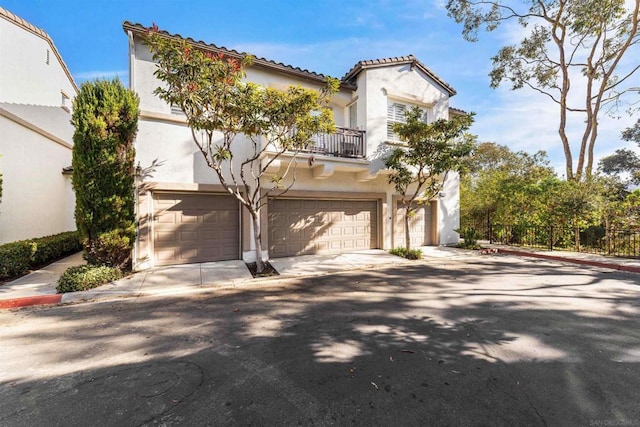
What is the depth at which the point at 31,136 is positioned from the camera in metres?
10.0

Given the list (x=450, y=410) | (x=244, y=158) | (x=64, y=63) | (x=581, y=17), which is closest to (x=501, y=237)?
(x=581, y=17)

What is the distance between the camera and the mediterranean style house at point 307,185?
321 inches

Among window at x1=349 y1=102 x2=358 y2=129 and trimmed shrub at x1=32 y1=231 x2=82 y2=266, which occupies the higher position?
window at x1=349 y1=102 x2=358 y2=129

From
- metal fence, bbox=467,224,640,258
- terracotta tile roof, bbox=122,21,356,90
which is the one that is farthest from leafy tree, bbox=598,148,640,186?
terracotta tile roof, bbox=122,21,356,90

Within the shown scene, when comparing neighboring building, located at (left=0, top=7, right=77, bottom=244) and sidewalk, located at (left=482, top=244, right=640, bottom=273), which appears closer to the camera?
sidewalk, located at (left=482, top=244, right=640, bottom=273)

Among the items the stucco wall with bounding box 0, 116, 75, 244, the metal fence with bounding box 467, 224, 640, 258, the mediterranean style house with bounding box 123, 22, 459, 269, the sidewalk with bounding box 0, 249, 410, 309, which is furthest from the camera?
the metal fence with bounding box 467, 224, 640, 258

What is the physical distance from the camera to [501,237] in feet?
46.3

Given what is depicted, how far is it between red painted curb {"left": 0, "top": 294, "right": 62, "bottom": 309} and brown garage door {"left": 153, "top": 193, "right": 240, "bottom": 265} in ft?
9.15

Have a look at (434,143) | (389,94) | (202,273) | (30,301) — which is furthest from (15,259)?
(389,94)

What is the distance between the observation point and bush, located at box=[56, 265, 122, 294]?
6.02m

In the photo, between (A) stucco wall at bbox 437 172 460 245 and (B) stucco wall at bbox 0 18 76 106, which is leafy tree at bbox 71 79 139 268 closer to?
(B) stucco wall at bbox 0 18 76 106

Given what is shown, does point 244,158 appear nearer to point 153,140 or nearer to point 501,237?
point 153,140

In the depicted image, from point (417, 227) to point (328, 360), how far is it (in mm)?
10620

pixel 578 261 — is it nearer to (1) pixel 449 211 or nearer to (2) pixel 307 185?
(1) pixel 449 211
